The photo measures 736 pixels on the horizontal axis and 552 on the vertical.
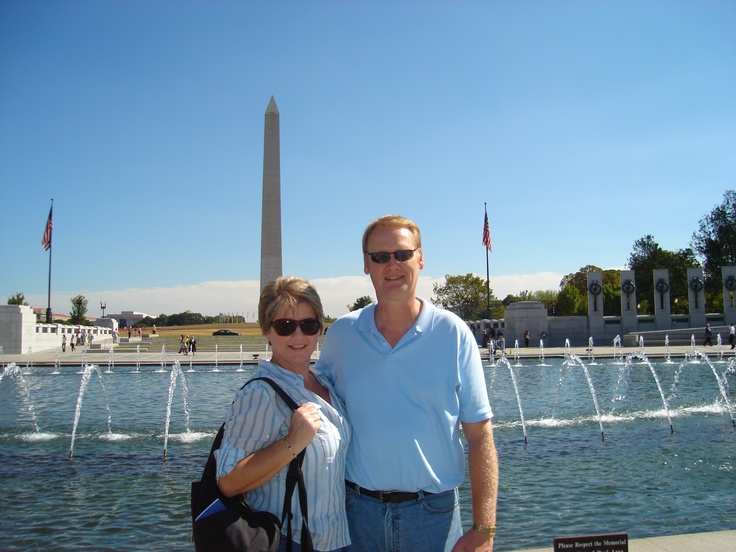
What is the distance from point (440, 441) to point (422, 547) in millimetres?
438

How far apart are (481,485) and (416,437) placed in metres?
0.34

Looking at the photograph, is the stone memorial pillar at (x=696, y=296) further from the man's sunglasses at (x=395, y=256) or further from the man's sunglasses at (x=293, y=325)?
the man's sunglasses at (x=293, y=325)

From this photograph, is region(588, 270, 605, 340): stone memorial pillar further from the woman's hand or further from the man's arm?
the woman's hand

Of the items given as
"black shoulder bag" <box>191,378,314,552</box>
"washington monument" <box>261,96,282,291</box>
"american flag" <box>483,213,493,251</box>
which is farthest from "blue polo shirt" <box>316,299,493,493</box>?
"american flag" <box>483,213,493,251</box>

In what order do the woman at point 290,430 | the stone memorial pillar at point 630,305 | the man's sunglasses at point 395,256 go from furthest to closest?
the stone memorial pillar at point 630,305 < the man's sunglasses at point 395,256 < the woman at point 290,430

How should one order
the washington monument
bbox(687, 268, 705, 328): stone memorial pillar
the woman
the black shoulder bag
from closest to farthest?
the black shoulder bag, the woman, the washington monument, bbox(687, 268, 705, 328): stone memorial pillar

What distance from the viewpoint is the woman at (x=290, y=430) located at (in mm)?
2260

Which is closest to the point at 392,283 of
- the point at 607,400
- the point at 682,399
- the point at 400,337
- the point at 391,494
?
the point at 400,337

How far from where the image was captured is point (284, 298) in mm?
2600

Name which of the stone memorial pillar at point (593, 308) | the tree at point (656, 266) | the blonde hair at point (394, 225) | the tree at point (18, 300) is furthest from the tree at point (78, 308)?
the blonde hair at point (394, 225)

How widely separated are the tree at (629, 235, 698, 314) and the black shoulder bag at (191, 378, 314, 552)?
72.0m

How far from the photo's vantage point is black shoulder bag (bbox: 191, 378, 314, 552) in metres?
2.14

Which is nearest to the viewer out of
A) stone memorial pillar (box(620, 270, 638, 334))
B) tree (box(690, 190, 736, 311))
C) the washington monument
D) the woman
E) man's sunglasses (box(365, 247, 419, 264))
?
the woman

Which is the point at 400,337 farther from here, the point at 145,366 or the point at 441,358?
the point at 145,366
